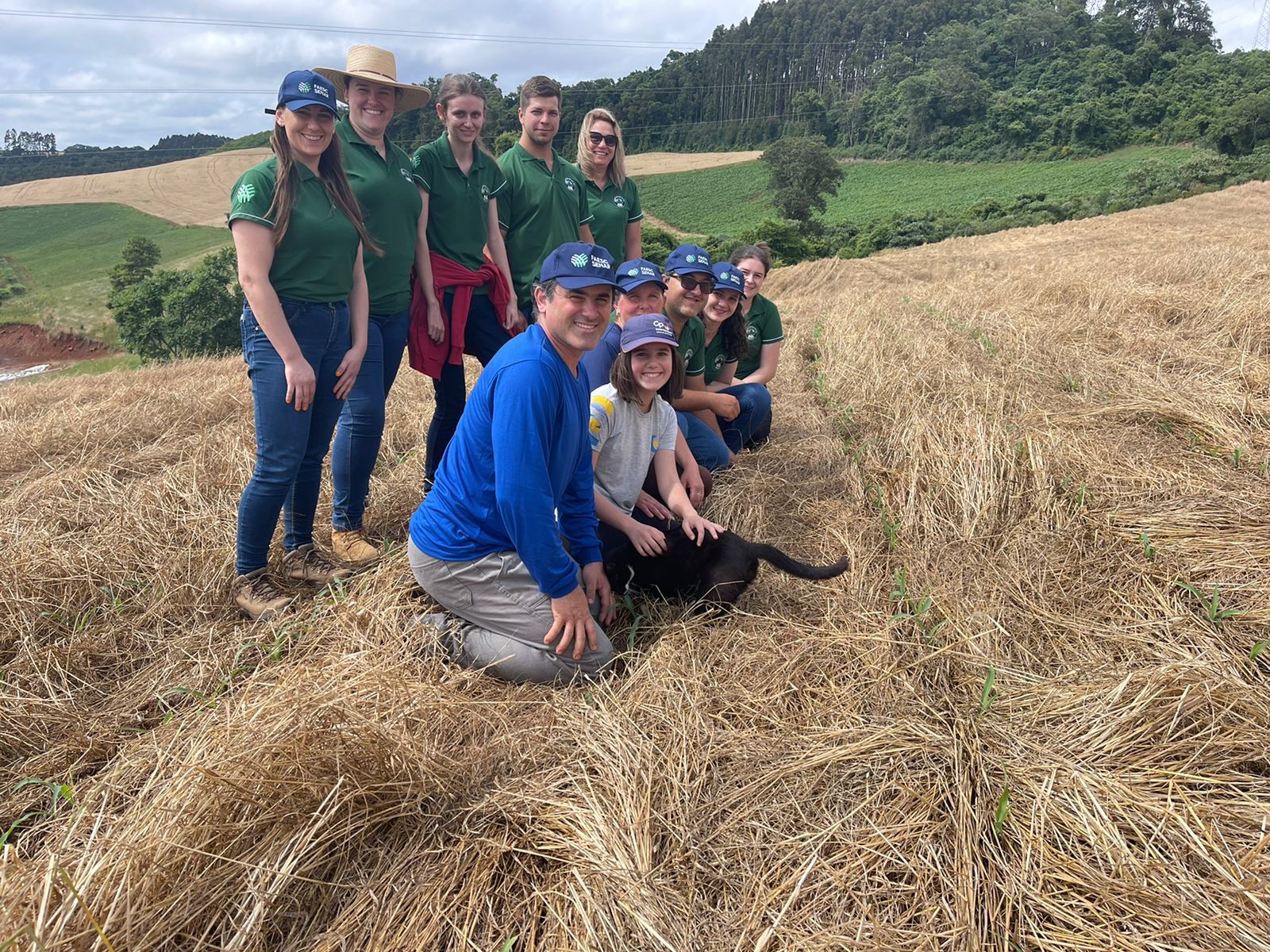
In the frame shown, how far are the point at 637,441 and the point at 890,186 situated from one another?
5766 cm

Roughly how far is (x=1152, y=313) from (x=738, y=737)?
6.67m

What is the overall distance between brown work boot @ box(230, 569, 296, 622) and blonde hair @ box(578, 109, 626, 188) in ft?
9.22

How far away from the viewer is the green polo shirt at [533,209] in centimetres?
389

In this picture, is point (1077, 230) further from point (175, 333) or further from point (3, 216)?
point (3, 216)

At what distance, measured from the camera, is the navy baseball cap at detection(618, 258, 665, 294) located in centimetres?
310

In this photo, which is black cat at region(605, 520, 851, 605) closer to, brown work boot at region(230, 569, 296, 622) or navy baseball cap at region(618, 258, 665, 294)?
navy baseball cap at region(618, 258, 665, 294)

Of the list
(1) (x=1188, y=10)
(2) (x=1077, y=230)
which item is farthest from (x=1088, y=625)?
(1) (x=1188, y=10)

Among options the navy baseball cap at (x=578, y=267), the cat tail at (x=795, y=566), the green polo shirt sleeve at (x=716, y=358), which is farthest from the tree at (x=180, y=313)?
the cat tail at (x=795, y=566)

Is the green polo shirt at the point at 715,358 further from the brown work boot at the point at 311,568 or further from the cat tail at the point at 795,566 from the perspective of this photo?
the brown work boot at the point at 311,568

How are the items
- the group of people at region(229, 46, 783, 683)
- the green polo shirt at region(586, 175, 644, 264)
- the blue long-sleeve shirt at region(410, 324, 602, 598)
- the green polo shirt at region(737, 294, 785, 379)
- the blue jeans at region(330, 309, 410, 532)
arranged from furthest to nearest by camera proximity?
the green polo shirt at region(737, 294, 785, 379) → the green polo shirt at region(586, 175, 644, 264) → the blue jeans at region(330, 309, 410, 532) → the group of people at region(229, 46, 783, 683) → the blue long-sleeve shirt at region(410, 324, 602, 598)

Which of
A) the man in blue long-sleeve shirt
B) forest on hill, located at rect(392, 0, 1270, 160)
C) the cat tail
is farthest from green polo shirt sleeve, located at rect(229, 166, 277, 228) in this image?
forest on hill, located at rect(392, 0, 1270, 160)

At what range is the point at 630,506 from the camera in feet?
10.5

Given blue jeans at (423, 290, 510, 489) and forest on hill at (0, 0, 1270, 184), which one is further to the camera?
forest on hill at (0, 0, 1270, 184)

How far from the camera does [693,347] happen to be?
411 cm
